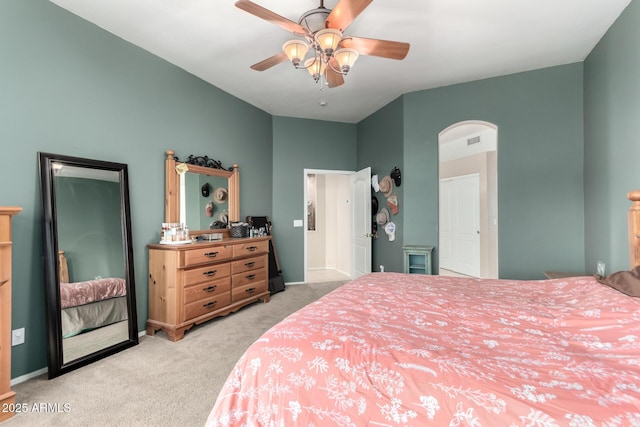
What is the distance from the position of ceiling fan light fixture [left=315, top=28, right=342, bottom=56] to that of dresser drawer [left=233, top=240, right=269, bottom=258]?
7.69ft

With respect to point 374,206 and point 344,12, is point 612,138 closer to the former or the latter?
point 344,12

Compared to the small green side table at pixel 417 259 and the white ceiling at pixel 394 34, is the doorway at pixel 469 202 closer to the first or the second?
the small green side table at pixel 417 259

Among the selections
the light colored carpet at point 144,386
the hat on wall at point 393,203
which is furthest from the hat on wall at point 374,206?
the light colored carpet at point 144,386

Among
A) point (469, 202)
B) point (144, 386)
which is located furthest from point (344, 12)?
point (469, 202)

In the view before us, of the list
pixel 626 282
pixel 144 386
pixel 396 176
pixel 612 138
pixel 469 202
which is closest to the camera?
pixel 626 282

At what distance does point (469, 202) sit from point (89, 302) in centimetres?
621

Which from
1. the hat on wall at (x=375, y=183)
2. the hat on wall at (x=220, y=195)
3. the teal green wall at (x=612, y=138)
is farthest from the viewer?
the hat on wall at (x=375, y=183)

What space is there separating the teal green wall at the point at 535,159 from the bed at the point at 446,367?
2.00 meters

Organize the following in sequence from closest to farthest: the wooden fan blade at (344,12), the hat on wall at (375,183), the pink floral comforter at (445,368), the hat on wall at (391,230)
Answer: the pink floral comforter at (445,368), the wooden fan blade at (344,12), the hat on wall at (391,230), the hat on wall at (375,183)

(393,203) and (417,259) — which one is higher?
(393,203)

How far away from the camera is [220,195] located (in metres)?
3.78

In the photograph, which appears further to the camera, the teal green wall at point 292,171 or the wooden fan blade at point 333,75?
the teal green wall at point 292,171

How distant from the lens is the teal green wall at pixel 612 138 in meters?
2.22

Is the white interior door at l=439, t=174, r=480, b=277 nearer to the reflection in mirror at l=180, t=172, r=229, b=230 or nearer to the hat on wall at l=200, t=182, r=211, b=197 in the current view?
the reflection in mirror at l=180, t=172, r=229, b=230
